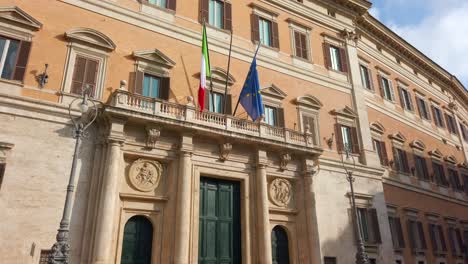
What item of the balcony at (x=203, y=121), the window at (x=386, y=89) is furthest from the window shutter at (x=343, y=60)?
the balcony at (x=203, y=121)

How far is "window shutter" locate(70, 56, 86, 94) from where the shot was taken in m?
11.2

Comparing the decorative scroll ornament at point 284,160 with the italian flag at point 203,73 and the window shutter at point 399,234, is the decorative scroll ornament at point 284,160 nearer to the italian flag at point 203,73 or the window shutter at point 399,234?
the italian flag at point 203,73

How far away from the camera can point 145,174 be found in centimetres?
1121

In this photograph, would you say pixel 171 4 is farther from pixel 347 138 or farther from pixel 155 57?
pixel 347 138

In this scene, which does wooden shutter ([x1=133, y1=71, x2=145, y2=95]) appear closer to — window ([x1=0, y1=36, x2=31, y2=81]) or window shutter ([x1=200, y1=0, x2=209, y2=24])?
window ([x1=0, y1=36, x2=31, y2=81])

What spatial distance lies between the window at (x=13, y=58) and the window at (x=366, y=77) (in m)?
15.8

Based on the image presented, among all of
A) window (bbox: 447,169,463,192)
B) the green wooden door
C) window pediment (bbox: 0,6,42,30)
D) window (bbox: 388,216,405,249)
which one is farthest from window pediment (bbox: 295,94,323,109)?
window (bbox: 447,169,463,192)

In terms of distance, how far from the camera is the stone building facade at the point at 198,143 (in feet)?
32.9

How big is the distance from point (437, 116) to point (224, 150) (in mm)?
19527

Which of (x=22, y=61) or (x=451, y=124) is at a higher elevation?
(x=451, y=124)

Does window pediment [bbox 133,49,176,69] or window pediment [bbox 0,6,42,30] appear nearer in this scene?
window pediment [bbox 0,6,42,30]

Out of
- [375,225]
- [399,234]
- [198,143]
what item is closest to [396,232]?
[399,234]

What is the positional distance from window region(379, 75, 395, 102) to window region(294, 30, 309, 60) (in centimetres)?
585

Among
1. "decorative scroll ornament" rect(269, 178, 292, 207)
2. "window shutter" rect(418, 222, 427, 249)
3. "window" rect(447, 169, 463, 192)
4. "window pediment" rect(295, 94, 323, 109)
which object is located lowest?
"window shutter" rect(418, 222, 427, 249)
